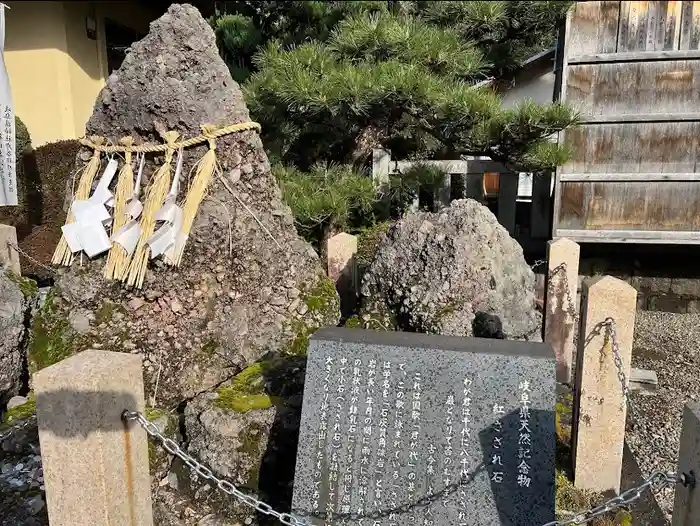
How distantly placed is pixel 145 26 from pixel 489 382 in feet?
Result: 34.0

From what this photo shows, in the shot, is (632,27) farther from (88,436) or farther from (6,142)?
(88,436)

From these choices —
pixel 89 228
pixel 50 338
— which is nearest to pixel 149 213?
pixel 89 228

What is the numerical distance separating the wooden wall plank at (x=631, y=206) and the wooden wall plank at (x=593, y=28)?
1606 millimetres

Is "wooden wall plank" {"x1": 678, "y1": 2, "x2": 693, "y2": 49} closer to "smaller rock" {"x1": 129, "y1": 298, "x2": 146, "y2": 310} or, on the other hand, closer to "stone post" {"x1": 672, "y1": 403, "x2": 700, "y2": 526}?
"stone post" {"x1": 672, "y1": 403, "x2": 700, "y2": 526}

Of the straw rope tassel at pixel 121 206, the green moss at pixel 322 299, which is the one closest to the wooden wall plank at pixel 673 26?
the green moss at pixel 322 299

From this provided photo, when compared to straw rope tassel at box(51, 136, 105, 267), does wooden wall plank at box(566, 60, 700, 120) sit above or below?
above

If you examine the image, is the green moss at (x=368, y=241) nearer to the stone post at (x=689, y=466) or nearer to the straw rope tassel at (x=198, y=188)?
the straw rope tassel at (x=198, y=188)

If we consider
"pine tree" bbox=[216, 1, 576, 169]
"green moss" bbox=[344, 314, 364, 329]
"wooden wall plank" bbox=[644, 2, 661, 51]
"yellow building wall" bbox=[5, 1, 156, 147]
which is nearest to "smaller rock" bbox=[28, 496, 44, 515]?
"green moss" bbox=[344, 314, 364, 329]

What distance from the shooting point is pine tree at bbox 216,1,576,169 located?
182 inches

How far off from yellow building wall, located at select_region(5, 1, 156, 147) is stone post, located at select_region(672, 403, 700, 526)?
27.7ft

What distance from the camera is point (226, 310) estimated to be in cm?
299

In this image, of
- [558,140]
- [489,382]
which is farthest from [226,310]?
[558,140]

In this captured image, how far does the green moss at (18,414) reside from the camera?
2.79m

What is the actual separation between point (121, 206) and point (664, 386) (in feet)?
15.9
